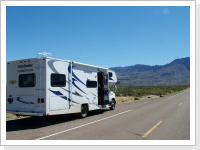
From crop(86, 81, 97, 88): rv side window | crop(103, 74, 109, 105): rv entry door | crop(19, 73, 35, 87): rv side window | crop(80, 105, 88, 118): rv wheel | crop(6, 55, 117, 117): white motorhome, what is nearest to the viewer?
crop(6, 55, 117, 117): white motorhome

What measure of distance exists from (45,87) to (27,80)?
1.18 m

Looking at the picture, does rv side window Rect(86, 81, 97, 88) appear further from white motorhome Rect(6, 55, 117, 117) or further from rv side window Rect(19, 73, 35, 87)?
rv side window Rect(19, 73, 35, 87)

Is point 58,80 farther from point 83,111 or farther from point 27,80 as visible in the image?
point 83,111

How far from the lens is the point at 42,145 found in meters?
7.47

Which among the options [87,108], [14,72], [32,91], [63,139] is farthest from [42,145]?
[87,108]

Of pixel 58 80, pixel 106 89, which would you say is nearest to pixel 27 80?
pixel 58 80

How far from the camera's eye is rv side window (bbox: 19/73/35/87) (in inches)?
455

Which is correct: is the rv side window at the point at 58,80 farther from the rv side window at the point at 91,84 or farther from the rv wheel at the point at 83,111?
the rv side window at the point at 91,84

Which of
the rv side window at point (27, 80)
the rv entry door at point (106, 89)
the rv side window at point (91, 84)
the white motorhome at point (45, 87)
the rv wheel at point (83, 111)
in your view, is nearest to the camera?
the white motorhome at point (45, 87)

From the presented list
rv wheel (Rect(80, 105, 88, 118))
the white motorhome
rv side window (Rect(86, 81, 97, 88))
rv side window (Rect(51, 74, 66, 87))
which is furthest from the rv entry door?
rv side window (Rect(51, 74, 66, 87))

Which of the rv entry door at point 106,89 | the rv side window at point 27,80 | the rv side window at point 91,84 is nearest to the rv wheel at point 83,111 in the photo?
→ the rv side window at point 91,84

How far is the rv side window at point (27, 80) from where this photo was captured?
37.9ft

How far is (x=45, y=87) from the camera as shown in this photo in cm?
1115

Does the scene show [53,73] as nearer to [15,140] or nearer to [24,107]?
[24,107]
